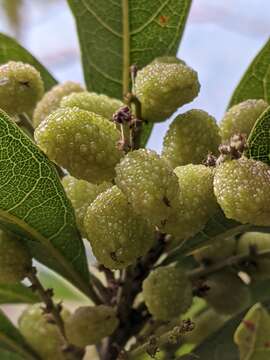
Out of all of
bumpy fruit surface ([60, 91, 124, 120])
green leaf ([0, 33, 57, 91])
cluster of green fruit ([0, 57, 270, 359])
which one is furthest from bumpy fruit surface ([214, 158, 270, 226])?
green leaf ([0, 33, 57, 91])

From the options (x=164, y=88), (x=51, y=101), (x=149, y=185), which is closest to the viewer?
(x=149, y=185)

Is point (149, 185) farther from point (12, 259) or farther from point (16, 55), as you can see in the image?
point (16, 55)

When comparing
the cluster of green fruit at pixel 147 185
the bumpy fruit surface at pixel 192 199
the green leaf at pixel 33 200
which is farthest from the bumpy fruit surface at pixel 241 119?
the green leaf at pixel 33 200

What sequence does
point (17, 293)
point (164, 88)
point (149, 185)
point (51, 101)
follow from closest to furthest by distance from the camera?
point (149, 185)
point (164, 88)
point (51, 101)
point (17, 293)

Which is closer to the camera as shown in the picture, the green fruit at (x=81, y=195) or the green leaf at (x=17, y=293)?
the green fruit at (x=81, y=195)

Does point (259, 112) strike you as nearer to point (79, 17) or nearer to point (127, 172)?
point (127, 172)

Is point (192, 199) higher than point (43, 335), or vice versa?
point (192, 199)

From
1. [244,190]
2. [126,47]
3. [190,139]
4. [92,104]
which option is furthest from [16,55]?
[244,190]

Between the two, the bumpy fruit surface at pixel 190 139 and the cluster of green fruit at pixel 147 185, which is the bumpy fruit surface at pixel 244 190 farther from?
the bumpy fruit surface at pixel 190 139
